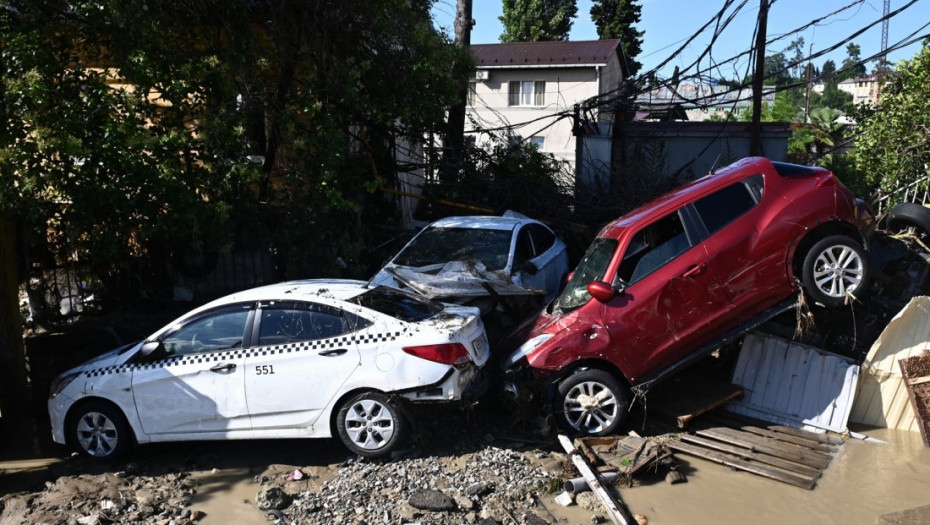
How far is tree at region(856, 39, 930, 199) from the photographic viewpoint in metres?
10.8

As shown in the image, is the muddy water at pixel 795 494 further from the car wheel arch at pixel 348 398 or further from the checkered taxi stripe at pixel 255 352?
the checkered taxi stripe at pixel 255 352

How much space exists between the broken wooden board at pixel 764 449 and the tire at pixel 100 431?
→ 491 cm

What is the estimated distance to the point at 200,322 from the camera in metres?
6.32

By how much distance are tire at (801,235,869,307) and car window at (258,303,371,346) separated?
4161 mm

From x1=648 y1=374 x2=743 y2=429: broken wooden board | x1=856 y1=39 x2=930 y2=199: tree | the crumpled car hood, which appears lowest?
x1=648 y1=374 x2=743 y2=429: broken wooden board

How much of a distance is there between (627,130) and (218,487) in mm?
13356

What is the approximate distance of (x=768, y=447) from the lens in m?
6.14

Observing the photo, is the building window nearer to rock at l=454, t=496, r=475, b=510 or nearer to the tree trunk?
the tree trunk

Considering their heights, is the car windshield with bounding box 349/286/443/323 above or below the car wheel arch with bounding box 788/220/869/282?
below

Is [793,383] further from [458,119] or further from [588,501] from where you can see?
[458,119]

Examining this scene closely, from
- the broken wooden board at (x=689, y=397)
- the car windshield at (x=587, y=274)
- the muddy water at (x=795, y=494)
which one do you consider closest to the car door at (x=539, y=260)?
the car windshield at (x=587, y=274)

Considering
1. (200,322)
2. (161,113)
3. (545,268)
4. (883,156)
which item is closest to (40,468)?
(200,322)

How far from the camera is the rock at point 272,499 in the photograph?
5402 mm

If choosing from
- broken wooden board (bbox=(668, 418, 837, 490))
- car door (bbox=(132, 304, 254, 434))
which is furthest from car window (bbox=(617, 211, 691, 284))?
car door (bbox=(132, 304, 254, 434))
